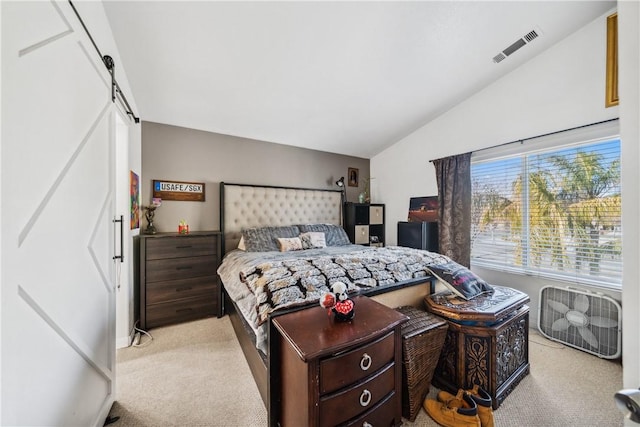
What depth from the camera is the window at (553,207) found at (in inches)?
86.1

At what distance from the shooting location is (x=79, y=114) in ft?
3.84

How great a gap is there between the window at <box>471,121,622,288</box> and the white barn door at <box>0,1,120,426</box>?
3786 millimetres

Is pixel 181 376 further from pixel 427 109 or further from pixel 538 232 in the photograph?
pixel 427 109

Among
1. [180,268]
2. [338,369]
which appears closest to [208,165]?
[180,268]

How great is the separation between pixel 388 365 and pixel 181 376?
1.62 metres

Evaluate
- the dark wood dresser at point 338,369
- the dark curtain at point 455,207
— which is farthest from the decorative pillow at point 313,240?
the dark wood dresser at point 338,369

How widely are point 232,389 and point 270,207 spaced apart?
2311mm

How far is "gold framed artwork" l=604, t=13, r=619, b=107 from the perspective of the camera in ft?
6.69

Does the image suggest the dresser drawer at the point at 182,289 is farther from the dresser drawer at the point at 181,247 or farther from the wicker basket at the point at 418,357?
the wicker basket at the point at 418,357

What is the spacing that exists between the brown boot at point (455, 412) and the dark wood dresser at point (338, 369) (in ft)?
0.98

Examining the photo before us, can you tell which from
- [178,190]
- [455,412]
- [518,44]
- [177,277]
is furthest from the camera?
[178,190]

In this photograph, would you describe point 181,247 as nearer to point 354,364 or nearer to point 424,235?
point 354,364

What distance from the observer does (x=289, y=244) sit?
307 centimetres

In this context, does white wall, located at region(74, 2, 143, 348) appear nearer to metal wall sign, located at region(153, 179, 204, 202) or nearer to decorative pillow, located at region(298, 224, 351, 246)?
metal wall sign, located at region(153, 179, 204, 202)
